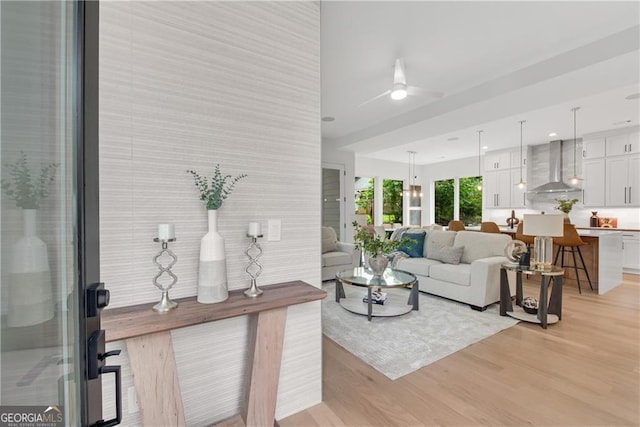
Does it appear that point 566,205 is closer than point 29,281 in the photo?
No

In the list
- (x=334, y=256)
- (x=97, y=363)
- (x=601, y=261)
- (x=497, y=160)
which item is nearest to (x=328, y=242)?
(x=334, y=256)

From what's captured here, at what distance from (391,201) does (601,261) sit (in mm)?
5651

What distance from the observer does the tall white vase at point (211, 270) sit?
1.36m

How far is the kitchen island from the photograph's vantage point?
14.1 feet

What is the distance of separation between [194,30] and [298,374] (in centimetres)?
201

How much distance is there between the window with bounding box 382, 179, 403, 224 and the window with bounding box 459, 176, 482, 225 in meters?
1.92

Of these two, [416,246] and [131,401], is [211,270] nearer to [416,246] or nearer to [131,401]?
[131,401]

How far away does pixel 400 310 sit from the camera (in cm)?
338

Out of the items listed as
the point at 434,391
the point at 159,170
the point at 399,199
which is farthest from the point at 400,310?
the point at 399,199

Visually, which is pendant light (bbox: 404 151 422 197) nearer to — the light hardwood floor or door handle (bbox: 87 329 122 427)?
the light hardwood floor

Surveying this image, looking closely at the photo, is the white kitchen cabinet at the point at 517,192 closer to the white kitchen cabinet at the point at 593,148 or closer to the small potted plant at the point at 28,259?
the white kitchen cabinet at the point at 593,148

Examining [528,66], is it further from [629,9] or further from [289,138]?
[289,138]

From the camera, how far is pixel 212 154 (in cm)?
153

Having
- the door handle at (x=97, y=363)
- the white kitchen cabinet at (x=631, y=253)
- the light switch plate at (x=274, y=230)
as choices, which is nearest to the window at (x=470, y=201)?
the white kitchen cabinet at (x=631, y=253)
